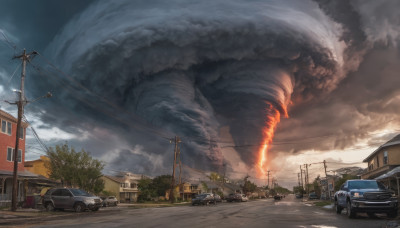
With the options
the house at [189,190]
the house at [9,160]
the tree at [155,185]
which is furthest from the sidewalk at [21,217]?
the house at [189,190]

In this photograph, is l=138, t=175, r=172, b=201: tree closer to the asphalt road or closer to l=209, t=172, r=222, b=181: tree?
l=209, t=172, r=222, b=181: tree

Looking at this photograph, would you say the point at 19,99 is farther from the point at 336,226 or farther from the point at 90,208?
the point at 336,226

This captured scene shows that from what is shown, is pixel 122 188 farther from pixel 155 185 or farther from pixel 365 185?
pixel 365 185

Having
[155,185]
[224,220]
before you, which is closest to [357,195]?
[224,220]

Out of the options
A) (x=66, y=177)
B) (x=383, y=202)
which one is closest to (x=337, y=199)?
(x=383, y=202)

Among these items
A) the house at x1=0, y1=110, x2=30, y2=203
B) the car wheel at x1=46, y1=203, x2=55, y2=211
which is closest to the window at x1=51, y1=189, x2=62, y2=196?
the car wheel at x1=46, y1=203, x2=55, y2=211

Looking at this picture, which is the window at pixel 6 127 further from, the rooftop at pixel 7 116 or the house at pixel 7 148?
the rooftop at pixel 7 116

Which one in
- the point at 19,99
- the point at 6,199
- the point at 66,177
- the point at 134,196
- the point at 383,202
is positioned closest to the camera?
the point at 383,202
